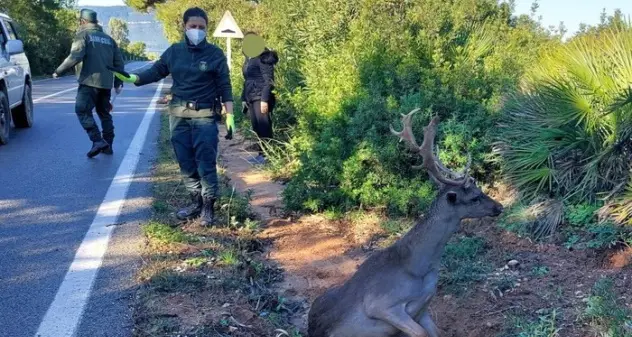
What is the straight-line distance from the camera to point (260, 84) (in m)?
11.2

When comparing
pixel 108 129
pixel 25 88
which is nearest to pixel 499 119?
pixel 108 129

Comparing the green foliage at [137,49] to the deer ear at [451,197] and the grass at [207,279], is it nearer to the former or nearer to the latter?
the grass at [207,279]

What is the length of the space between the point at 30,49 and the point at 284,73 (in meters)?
35.2

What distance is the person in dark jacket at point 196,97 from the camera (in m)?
6.80

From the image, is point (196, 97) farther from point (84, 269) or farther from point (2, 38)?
point (2, 38)

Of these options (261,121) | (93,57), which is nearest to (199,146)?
(261,121)

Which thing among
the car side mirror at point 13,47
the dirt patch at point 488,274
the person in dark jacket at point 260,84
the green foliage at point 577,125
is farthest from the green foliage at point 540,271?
the car side mirror at point 13,47

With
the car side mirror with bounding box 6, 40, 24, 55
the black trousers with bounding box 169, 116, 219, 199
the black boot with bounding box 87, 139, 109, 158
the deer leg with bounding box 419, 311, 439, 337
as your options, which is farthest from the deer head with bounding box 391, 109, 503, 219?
the car side mirror with bounding box 6, 40, 24, 55

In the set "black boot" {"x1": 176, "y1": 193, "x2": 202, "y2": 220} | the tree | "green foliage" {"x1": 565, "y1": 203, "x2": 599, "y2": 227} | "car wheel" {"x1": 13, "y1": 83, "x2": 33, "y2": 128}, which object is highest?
"green foliage" {"x1": 565, "y1": 203, "x2": 599, "y2": 227}

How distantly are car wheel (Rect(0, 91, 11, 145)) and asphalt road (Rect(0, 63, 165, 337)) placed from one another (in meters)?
0.22

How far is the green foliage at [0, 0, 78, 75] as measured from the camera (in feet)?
137

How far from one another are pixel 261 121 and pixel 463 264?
5.97 metres

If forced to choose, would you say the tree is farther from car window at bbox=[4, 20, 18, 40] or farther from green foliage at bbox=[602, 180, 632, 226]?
green foliage at bbox=[602, 180, 632, 226]

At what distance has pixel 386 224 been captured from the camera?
7.15 m
